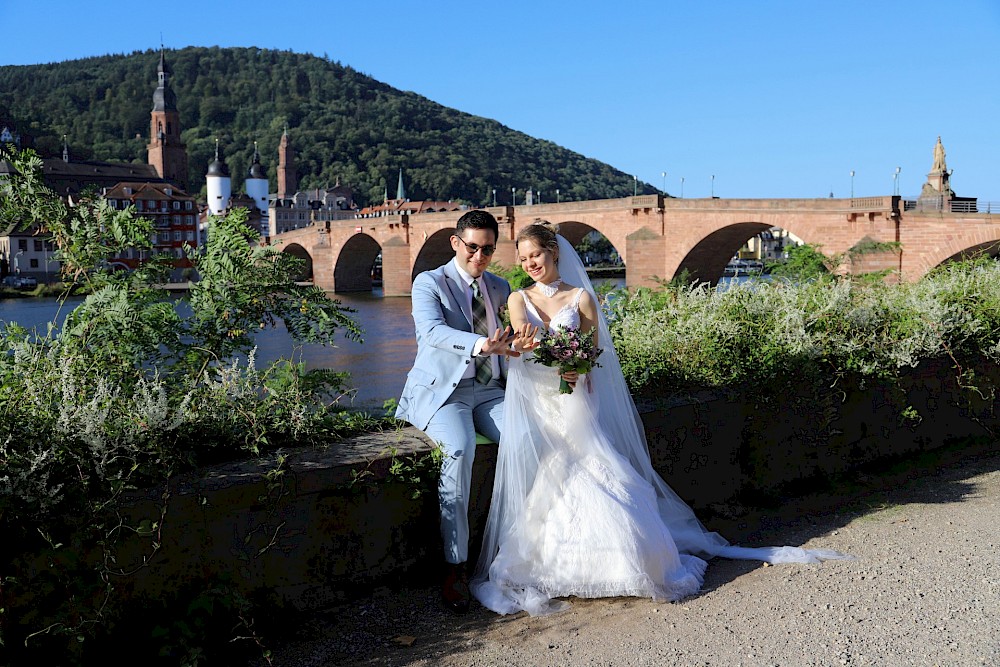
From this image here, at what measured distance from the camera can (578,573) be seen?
8.93ft

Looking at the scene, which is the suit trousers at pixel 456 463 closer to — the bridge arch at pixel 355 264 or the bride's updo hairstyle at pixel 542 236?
the bride's updo hairstyle at pixel 542 236

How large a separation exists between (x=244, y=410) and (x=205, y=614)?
2.07ft

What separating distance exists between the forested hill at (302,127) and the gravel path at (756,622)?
301 ft

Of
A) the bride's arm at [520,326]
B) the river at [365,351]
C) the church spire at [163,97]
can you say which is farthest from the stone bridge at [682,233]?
the church spire at [163,97]

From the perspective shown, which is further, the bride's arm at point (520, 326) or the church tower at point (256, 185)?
the church tower at point (256, 185)

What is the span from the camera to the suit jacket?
9.73 ft

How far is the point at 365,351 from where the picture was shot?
68.1 ft

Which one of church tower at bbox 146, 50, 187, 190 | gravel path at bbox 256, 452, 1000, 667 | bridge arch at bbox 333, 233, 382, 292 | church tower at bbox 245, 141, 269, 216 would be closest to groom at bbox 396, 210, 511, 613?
gravel path at bbox 256, 452, 1000, 667

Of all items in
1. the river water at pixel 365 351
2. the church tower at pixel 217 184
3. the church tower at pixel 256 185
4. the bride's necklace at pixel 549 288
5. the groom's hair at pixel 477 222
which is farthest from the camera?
the church tower at pixel 256 185

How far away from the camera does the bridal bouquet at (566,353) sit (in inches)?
115

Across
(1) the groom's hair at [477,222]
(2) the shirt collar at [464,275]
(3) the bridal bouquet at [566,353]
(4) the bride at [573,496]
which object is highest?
(1) the groom's hair at [477,222]

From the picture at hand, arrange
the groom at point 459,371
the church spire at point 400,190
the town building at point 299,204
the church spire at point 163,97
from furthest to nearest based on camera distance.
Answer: the church spire at point 163,97, the church spire at point 400,190, the town building at point 299,204, the groom at point 459,371

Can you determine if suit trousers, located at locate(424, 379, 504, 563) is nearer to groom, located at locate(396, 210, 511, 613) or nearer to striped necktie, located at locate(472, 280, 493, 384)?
groom, located at locate(396, 210, 511, 613)

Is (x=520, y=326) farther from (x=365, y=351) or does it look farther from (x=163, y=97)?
(x=163, y=97)
